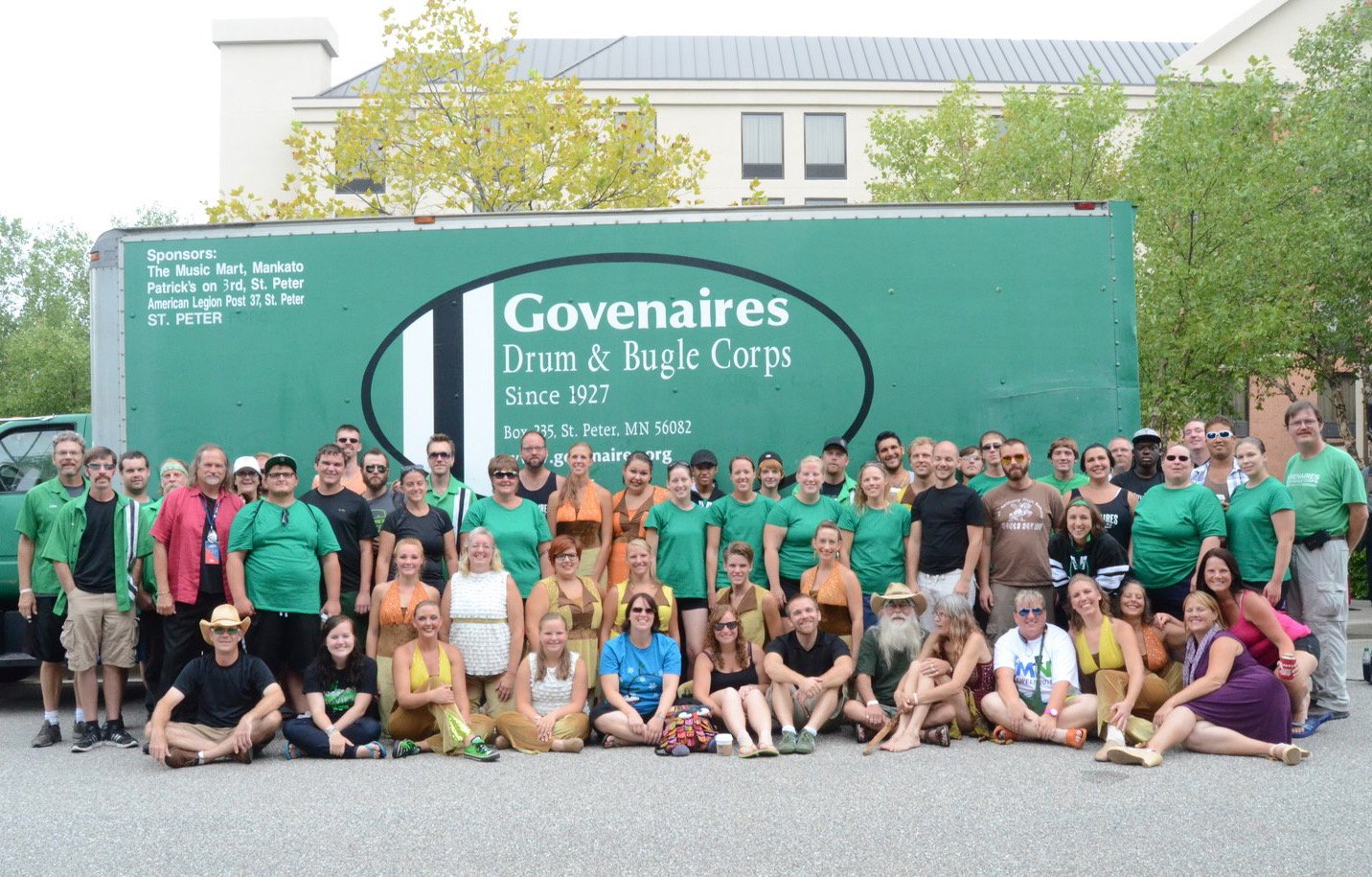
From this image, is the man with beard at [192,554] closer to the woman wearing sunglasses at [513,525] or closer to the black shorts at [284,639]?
the black shorts at [284,639]

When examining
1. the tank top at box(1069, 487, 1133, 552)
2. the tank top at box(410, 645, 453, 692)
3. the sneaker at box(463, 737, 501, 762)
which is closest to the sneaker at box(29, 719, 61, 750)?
the tank top at box(410, 645, 453, 692)

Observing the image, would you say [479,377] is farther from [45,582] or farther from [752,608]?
[45,582]

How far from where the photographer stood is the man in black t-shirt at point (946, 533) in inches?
285

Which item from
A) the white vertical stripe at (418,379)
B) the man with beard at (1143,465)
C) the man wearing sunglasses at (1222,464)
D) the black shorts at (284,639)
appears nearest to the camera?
the black shorts at (284,639)

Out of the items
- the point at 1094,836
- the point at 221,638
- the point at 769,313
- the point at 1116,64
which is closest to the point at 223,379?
the point at 221,638

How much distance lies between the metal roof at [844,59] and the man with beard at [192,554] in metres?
32.5

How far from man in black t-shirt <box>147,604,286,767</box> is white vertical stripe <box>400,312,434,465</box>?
1937 millimetres

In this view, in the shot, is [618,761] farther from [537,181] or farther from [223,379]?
[537,181]

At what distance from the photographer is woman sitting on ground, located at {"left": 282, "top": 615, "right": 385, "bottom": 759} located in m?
6.56

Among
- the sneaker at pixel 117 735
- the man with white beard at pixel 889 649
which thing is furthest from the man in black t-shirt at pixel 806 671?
the sneaker at pixel 117 735

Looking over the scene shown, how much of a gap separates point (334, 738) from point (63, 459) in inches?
101

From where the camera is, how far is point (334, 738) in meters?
6.52

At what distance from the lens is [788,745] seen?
21.5 ft

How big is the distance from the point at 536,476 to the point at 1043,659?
3.24 metres
